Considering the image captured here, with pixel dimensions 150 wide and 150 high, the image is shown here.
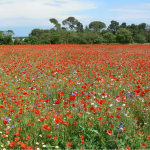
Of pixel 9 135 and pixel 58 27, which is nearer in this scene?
pixel 9 135

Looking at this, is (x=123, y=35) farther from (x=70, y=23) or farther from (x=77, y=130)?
(x=70, y=23)

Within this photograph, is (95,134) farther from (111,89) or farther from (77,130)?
(111,89)

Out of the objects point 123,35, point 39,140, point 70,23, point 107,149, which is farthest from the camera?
point 70,23

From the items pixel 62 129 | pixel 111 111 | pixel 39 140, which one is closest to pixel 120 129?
pixel 111 111

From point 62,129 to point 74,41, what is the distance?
3294 cm

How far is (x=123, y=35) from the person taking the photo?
4425 cm

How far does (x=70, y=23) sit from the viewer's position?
298ft

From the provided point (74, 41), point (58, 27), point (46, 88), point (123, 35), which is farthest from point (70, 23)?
point (46, 88)

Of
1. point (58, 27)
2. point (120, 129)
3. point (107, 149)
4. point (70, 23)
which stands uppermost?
point (70, 23)

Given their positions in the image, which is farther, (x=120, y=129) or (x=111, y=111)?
(x=111, y=111)

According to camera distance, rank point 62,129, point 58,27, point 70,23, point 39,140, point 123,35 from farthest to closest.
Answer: point 70,23, point 58,27, point 123,35, point 62,129, point 39,140

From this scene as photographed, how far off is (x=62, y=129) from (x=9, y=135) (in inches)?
34.4

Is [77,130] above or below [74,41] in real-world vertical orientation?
below

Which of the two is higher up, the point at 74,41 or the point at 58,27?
the point at 58,27
